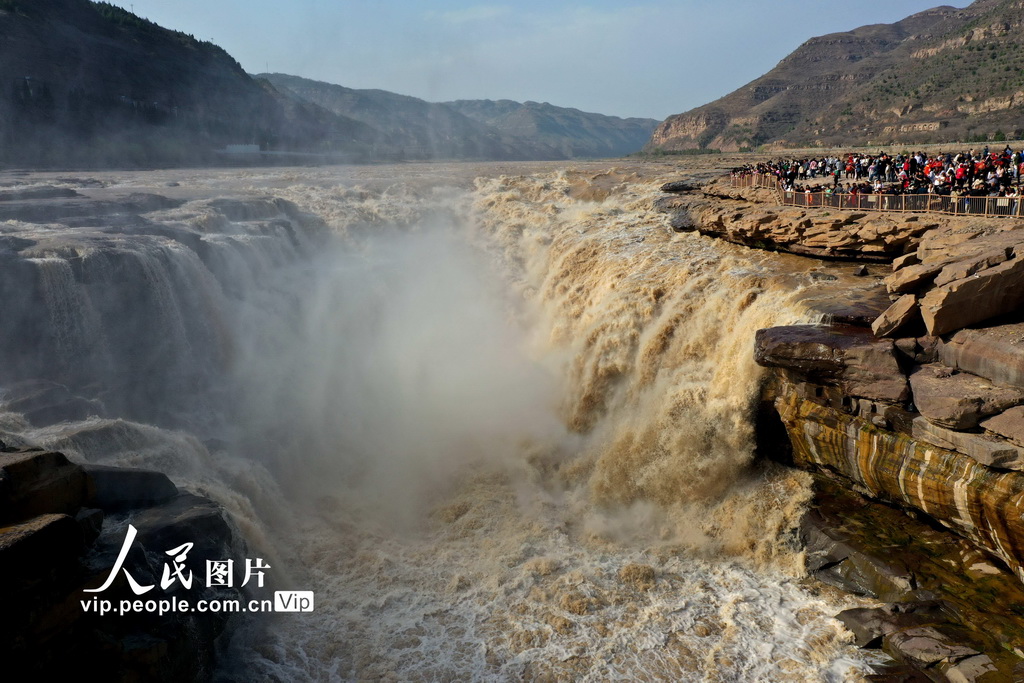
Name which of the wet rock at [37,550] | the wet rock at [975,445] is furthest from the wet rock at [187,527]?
the wet rock at [975,445]

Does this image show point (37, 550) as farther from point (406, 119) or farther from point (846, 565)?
point (406, 119)

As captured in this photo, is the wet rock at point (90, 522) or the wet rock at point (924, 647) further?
the wet rock at point (924, 647)

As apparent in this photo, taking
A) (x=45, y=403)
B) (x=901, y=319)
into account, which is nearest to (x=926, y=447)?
(x=901, y=319)

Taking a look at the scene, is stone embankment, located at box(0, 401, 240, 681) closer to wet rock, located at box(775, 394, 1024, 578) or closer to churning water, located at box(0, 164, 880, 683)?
churning water, located at box(0, 164, 880, 683)

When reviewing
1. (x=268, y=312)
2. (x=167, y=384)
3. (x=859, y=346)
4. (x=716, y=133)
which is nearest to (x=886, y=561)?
(x=859, y=346)

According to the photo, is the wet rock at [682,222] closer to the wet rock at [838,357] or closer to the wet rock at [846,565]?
the wet rock at [838,357]

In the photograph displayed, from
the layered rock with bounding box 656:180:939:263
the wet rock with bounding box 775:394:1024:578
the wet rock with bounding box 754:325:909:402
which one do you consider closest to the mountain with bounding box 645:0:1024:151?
the layered rock with bounding box 656:180:939:263
